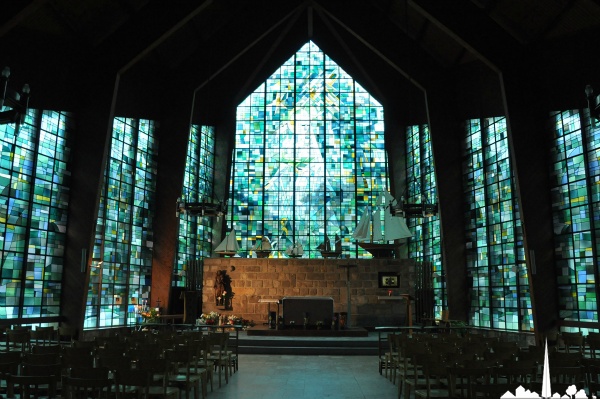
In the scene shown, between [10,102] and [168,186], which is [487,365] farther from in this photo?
[168,186]

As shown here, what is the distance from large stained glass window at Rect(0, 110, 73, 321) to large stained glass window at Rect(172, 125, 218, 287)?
5.06 metres

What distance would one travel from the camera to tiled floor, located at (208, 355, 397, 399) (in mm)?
8180

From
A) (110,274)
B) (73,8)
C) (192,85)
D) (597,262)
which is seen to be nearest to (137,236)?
(110,274)

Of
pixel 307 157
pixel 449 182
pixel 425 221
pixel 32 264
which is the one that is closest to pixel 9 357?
pixel 32 264

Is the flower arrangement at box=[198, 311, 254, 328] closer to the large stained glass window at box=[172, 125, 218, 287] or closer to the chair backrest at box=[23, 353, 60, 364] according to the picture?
the large stained glass window at box=[172, 125, 218, 287]

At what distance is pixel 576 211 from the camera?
44.9 feet

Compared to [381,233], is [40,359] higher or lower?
lower

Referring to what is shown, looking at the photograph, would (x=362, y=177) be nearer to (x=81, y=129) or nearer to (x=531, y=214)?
(x=531, y=214)

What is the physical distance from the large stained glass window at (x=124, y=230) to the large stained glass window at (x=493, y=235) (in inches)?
421

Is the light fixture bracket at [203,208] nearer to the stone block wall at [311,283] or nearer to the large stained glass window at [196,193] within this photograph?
the stone block wall at [311,283]

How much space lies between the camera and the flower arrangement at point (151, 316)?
52.3 ft

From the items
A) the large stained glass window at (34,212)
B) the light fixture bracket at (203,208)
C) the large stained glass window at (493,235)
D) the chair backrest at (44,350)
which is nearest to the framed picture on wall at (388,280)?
the large stained glass window at (493,235)

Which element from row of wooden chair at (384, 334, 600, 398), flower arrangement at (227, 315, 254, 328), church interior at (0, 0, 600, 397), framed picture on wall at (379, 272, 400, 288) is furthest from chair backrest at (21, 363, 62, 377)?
framed picture on wall at (379, 272, 400, 288)

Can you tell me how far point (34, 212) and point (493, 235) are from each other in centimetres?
1329
